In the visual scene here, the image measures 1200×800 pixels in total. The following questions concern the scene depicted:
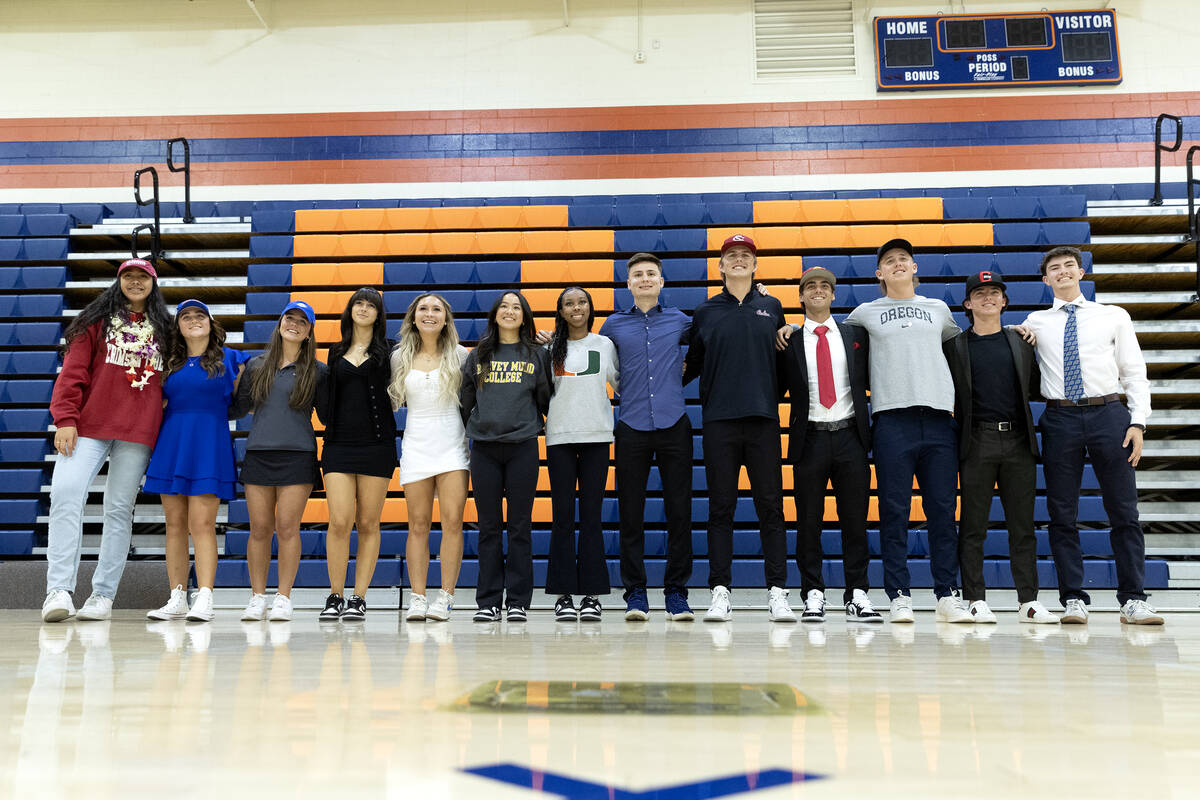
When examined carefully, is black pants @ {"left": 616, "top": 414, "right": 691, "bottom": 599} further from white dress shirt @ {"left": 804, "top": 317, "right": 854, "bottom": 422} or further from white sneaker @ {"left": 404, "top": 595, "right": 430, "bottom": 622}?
white sneaker @ {"left": 404, "top": 595, "right": 430, "bottom": 622}

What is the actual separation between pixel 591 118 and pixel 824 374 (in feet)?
12.8

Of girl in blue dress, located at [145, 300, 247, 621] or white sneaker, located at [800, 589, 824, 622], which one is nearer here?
white sneaker, located at [800, 589, 824, 622]

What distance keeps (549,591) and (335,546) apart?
2.70 ft

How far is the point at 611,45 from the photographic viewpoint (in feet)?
21.1

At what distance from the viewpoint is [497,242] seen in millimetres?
5484

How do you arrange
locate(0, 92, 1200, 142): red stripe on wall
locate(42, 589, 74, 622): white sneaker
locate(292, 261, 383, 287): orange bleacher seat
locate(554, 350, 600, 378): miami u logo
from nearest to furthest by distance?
locate(42, 589, 74, 622): white sneaker < locate(554, 350, 600, 378): miami u logo < locate(292, 261, 383, 287): orange bleacher seat < locate(0, 92, 1200, 142): red stripe on wall

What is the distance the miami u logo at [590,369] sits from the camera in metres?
3.17

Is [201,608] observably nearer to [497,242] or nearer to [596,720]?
[596,720]

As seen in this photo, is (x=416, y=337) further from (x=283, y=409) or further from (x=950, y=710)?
(x=950, y=710)

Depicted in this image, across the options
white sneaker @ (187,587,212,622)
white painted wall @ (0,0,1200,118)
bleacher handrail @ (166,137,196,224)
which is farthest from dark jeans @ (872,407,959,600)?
bleacher handrail @ (166,137,196,224)

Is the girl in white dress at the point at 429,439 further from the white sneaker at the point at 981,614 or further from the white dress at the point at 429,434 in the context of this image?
the white sneaker at the point at 981,614

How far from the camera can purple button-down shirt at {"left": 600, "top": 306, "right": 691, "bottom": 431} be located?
3.10m

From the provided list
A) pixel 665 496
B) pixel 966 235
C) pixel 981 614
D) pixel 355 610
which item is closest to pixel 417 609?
pixel 355 610

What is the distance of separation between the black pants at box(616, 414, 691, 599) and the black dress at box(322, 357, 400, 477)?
903 mm
